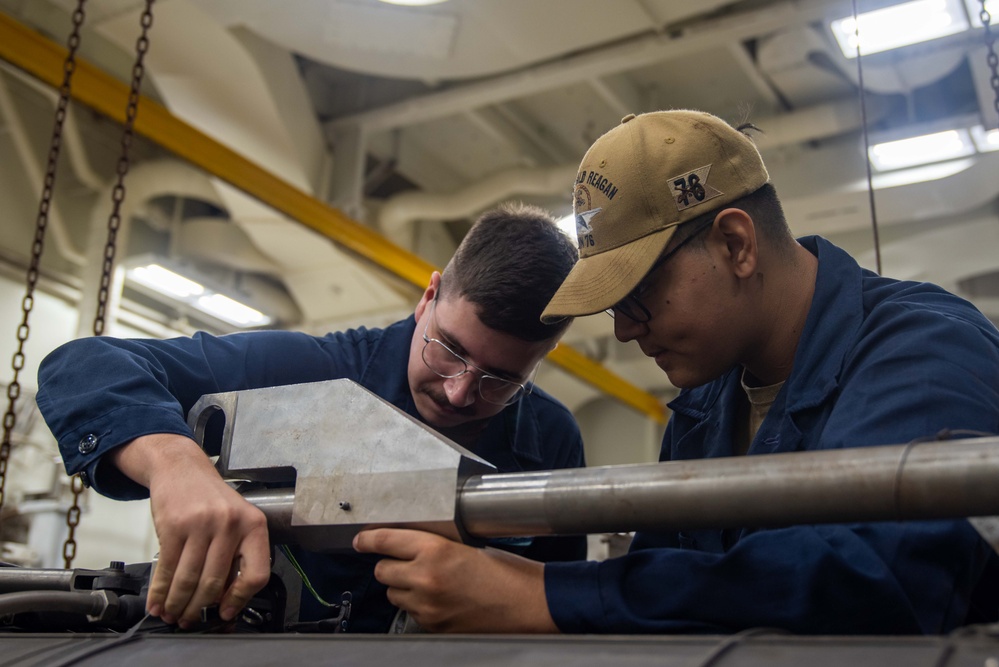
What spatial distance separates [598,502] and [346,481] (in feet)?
0.96

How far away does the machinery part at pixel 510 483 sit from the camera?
69cm

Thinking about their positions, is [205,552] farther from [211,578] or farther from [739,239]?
[739,239]

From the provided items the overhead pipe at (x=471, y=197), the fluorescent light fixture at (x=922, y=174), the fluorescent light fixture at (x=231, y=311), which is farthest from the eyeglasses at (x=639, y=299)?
the fluorescent light fixture at (x=231, y=311)

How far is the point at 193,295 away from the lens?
588cm

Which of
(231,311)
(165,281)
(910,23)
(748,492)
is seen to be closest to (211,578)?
(748,492)

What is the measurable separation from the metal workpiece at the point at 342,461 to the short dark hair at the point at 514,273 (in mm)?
527

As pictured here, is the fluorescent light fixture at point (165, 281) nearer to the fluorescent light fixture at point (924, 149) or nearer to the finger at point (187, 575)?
the fluorescent light fixture at point (924, 149)

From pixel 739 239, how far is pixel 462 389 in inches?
21.7

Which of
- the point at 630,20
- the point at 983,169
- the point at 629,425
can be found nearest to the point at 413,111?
the point at 630,20

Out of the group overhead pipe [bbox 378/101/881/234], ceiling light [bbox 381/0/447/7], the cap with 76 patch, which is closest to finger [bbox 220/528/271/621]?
the cap with 76 patch

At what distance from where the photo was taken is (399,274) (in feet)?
16.9

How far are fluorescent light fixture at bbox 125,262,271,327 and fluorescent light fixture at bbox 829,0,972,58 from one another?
3.90 m

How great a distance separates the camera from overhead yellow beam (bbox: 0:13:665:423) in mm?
3309

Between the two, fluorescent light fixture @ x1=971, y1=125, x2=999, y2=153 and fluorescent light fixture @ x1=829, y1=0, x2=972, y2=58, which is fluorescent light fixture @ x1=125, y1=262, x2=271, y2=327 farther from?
fluorescent light fixture @ x1=971, y1=125, x2=999, y2=153
